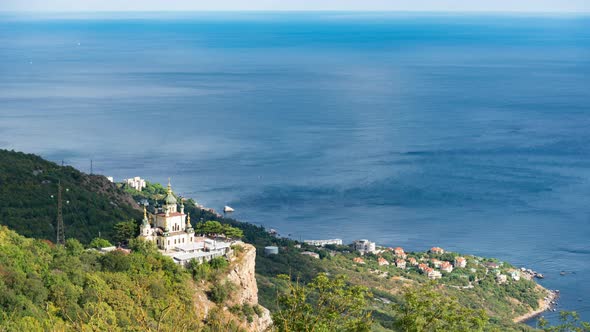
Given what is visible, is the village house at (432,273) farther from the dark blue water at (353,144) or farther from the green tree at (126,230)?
the green tree at (126,230)

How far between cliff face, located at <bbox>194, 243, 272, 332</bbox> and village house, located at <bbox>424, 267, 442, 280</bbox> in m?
20.1

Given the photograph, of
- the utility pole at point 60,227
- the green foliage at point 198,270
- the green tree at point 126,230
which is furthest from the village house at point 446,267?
the green foliage at point 198,270

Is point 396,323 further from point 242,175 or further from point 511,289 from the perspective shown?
point 242,175

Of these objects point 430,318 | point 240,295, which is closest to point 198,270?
point 240,295

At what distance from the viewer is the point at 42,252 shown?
27203mm

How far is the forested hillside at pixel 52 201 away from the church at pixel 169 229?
3.27 meters

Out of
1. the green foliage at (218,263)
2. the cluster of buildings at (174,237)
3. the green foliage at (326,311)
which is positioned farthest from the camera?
the cluster of buildings at (174,237)

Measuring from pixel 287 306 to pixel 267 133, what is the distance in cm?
6810

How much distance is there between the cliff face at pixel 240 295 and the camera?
87.0 ft

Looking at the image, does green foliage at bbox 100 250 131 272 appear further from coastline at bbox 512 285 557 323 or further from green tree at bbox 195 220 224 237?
coastline at bbox 512 285 557 323

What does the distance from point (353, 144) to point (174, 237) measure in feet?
164

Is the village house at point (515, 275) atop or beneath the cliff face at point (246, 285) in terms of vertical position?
beneath

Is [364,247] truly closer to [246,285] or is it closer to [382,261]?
[382,261]

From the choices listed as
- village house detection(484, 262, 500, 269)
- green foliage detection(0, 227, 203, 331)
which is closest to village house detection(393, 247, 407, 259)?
village house detection(484, 262, 500, 269)
